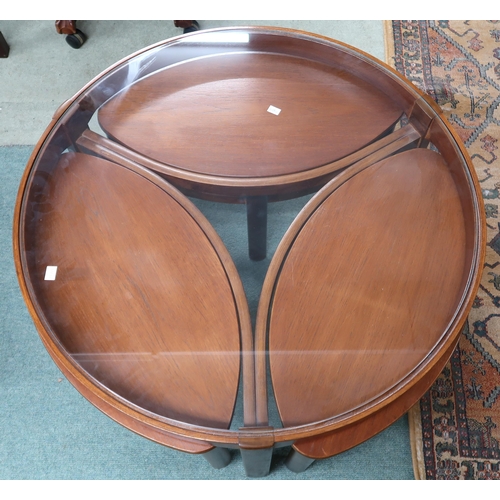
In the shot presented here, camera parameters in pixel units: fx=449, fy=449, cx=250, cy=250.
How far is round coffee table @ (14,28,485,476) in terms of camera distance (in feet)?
2.10

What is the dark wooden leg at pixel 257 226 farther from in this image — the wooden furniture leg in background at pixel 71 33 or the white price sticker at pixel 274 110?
the wooden furniture leg in background at pixel 71 33

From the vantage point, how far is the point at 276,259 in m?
0.74

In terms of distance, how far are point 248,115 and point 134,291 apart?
40 cm

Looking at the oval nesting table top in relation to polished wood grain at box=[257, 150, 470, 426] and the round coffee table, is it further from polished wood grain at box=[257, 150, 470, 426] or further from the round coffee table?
polished wood grain at box=[257, 150, 470, 426]

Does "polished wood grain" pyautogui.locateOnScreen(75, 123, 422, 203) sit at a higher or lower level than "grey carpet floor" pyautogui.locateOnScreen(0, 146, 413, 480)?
higher

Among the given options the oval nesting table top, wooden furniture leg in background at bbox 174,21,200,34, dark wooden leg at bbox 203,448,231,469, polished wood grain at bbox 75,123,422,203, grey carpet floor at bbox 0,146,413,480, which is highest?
wooden furniture leg in background at bbox 174,21,200,34

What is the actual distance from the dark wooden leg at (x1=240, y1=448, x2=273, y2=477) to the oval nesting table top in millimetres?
450

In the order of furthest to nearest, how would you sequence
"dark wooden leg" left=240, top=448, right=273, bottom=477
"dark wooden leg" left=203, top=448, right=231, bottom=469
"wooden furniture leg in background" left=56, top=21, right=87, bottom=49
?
"wooden furniture leg in background" left=56, top=21, right=87, bottom=49, "dark wooden leg" left=203, top=448, right=231, bottom=469, "dark wooden leg" left=240, top=448, right=273, bottom=477

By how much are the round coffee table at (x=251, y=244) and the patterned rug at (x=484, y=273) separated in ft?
0.91

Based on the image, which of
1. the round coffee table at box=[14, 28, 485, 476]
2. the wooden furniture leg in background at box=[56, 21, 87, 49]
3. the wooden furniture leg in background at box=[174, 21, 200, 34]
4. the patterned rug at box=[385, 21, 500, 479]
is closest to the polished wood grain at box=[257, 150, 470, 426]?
the round coffee table at box=[14, 28, 485, 476]

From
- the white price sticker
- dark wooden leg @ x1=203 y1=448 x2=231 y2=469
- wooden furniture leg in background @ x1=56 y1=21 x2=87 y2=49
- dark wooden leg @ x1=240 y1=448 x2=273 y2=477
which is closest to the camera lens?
dark wooden leg @ x1=240 y1=448 x2=273 y2=477

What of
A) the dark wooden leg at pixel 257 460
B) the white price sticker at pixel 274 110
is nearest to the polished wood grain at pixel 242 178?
the white price sticker at pixel 274 110

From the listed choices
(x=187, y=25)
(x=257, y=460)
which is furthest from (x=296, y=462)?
(x=187, y=25)
